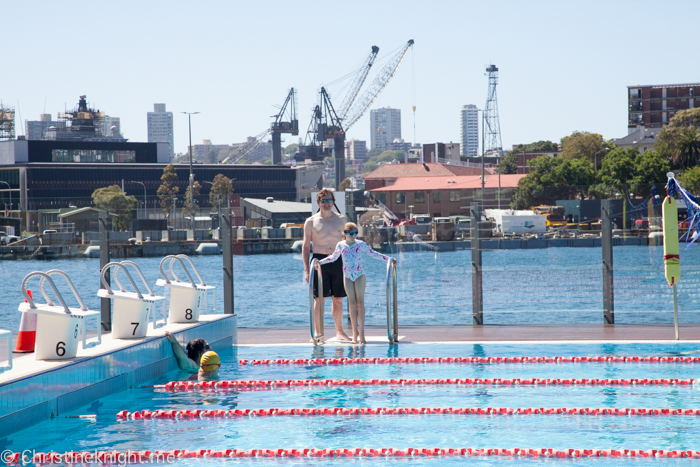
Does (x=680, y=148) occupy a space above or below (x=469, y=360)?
above

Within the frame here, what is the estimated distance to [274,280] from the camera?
38.4m

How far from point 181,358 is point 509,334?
4368mm

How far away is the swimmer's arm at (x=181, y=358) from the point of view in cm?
888

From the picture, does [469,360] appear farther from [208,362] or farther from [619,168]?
[619,168]

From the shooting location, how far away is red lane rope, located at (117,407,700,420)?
22.1ft

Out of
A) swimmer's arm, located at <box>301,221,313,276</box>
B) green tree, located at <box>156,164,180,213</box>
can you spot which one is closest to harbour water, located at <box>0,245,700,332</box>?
swimmer's arm, located at <box>301,221,313,276</box>

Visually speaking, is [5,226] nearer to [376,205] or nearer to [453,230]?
[376,205]

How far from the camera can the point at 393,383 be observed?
26.5ft

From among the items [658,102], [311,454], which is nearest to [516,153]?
[658,102]

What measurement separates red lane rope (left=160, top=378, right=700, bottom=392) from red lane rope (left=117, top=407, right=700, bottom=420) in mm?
1003

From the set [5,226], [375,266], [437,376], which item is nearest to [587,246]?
[375,266]

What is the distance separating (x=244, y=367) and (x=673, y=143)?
85.4 m

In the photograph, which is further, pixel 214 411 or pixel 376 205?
pixel 376 205

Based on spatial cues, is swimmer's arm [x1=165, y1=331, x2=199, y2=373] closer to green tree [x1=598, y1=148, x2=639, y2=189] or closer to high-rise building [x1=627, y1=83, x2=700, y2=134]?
green tree [x1=598, y1=148, x2=639, y2=189]
